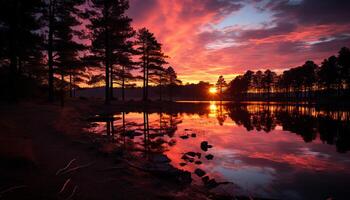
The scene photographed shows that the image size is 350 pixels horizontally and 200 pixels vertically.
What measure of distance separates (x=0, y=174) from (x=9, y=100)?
57.2ft

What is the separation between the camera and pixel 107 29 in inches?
1157

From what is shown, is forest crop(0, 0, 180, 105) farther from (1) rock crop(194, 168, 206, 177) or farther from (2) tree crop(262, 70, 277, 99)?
(2) tree crop(262, 70, 277, 99)

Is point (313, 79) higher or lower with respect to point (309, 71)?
lower

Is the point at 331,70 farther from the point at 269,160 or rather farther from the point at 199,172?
the point at 199,172

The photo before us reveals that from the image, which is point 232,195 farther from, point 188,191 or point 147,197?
point 147,197

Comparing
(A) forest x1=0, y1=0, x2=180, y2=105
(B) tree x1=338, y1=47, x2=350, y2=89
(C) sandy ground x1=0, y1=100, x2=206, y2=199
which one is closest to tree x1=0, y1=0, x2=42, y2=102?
(A) forest x1=0, y1=0, x2=180, y2=105

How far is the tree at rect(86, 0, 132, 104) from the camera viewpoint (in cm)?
2891

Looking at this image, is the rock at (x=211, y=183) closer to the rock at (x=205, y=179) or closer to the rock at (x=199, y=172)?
the rock at (x=205, y=179)

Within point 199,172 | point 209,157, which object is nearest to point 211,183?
point 199,172

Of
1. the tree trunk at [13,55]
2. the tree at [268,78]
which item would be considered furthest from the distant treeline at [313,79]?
the tree trunk at [13,55]

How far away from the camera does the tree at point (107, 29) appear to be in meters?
28.9

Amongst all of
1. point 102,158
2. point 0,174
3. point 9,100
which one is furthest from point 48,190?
point 9,100

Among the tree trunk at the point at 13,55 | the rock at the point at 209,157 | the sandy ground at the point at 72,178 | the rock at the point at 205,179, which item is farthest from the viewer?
the tree trunk at the point at 13,55

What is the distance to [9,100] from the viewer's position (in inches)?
732
